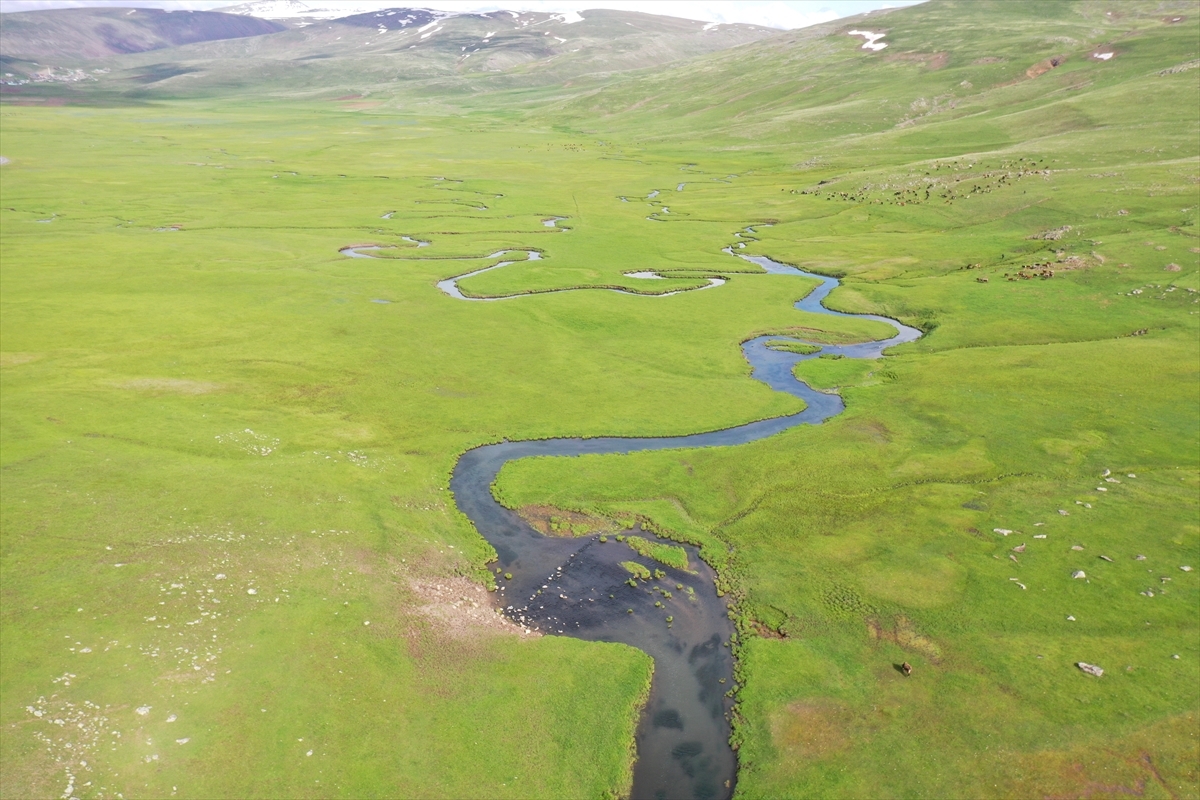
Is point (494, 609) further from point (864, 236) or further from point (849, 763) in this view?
point (864, 236)

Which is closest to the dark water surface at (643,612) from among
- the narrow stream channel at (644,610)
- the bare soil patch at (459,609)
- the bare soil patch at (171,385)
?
the narrow stream channel at (644,610)

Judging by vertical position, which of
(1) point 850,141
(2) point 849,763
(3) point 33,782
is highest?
(1) point 850,141

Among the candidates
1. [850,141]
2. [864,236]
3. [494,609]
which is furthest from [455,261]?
[850,141]

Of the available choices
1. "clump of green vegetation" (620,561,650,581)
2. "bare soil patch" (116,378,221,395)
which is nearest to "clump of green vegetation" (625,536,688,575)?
"clump of green vegetation" (620,561,650,581)

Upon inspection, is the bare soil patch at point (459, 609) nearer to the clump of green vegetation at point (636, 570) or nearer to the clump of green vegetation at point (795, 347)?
the clump of green vegetation at point (636, 570)

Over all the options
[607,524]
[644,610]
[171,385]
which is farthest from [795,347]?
[171,385]

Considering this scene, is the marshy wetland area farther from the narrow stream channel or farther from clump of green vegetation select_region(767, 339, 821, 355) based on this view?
clump of green vegetation select_region(767, 339, 821, 355)

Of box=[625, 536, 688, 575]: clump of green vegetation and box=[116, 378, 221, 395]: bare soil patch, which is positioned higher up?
box=[116, 378, 221, 395]: bare soil patch
